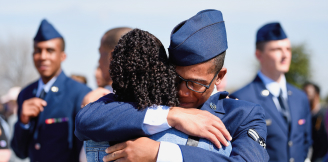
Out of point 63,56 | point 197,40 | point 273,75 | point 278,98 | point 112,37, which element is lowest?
point 278,98

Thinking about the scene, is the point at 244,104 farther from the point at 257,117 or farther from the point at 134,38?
the point at 134,38

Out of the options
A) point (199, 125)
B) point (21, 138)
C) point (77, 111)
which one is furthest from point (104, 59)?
point (21, 138)

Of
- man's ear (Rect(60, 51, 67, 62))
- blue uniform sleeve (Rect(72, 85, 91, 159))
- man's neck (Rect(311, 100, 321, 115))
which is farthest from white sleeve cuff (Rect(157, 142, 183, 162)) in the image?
man's neck (Rect(311, 100, 321, 115))

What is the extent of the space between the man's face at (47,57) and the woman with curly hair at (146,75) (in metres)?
2.73

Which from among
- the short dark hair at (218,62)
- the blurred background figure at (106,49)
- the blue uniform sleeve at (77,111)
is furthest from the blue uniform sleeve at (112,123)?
the blue uniform sleeve at (77,111)

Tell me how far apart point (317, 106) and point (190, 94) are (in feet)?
24.7

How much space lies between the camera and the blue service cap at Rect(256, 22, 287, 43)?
4105 millimetres

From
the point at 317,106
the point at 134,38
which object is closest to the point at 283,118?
the point at 134,38

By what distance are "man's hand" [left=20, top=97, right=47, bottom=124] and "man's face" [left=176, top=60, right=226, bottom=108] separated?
8.24 feet

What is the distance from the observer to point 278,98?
13.4ft

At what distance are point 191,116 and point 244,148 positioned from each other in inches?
12.4

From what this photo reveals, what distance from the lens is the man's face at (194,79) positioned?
170cm

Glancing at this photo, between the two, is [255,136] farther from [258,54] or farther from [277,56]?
[258,54]

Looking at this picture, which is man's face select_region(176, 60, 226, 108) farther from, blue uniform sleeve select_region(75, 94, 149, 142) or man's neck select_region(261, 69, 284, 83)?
man's neck select_region(261, 69, 284, 83)
